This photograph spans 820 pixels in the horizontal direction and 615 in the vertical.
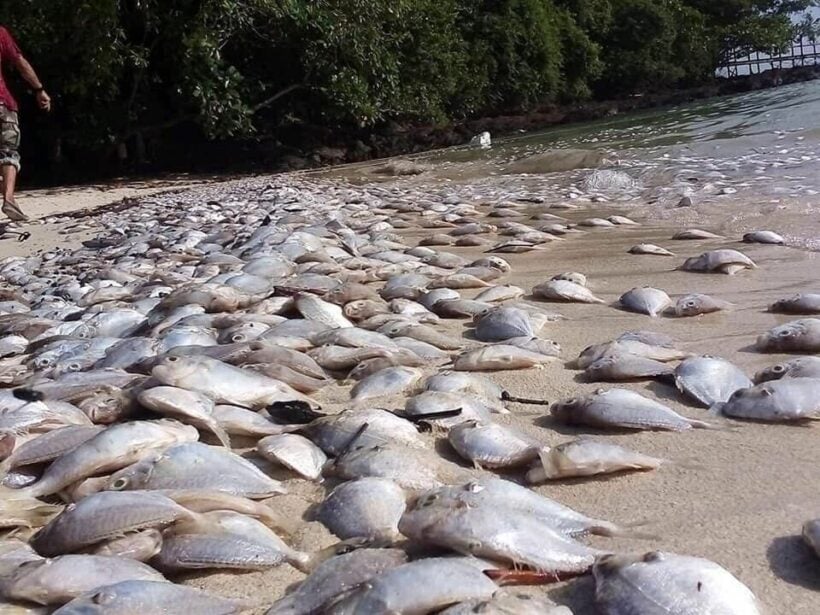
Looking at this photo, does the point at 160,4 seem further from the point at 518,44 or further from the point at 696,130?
the point at 518,44

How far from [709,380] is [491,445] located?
876 mm

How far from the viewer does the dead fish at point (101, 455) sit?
2078mm

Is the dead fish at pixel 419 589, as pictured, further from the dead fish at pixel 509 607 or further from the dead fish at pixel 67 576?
the dead fish at pixel 67 576

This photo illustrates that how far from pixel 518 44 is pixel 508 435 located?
27.5 metres

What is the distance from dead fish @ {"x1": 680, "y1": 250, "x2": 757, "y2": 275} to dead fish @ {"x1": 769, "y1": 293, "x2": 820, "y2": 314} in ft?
3.03

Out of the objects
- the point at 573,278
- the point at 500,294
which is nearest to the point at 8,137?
the point at 500,294

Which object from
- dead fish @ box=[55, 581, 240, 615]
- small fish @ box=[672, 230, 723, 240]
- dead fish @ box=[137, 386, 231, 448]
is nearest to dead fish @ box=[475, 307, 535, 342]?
dead fish @ box=[137, 386, 231, 448]

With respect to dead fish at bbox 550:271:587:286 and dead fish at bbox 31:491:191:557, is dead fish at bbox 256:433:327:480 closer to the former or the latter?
dead fish at bbox 31:491:191:557

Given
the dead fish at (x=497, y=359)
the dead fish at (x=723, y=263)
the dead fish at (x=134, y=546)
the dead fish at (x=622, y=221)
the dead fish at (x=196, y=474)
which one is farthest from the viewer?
the dead fish at (x=622, y=221)

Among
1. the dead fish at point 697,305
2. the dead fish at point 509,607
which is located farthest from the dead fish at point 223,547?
the dead fish at point 697,305

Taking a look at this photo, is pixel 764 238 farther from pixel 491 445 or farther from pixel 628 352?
pixel 491 445

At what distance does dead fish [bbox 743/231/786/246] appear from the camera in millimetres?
5354

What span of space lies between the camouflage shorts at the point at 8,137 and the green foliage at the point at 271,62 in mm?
8662

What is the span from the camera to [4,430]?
2324mm
